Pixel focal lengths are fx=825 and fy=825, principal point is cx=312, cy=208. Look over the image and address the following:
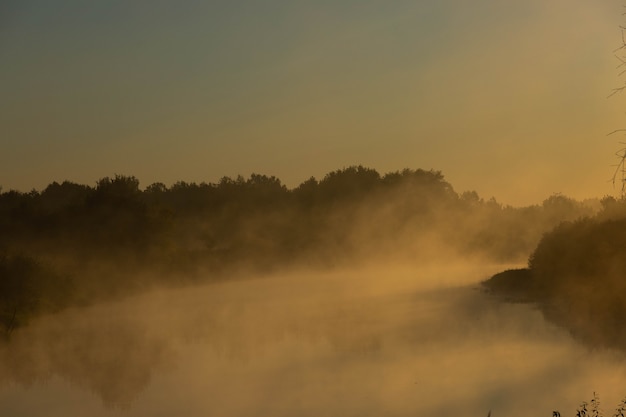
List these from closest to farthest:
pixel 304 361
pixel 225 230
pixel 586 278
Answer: pixel 304 361 → pixel 586 278 → pixel 225 230

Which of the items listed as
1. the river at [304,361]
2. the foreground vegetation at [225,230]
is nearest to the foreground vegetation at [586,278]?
the river at [304,361]

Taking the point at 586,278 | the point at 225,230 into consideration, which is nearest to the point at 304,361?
the point at 586,278

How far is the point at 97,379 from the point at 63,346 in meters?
7.76

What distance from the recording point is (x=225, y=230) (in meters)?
93.9

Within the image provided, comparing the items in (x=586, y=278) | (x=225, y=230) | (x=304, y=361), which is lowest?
(x=304, y=361)

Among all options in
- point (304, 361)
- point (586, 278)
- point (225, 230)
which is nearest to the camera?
point (304, 361)

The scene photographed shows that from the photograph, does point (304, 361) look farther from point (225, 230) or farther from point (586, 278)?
point (225, 230)

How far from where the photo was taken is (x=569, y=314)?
40062 mm

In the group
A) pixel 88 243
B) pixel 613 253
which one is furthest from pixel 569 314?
pixel 88 243

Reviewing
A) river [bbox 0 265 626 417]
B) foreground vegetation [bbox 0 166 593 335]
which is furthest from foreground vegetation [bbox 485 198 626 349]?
foreground vegetation [bbox 0 166 593 335]

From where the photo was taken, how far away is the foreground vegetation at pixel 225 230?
5069 centimetres

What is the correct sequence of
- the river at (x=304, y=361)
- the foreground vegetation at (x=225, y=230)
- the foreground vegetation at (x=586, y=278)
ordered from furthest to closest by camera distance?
the foreground vegetation at (x=225, y=230)
the foreground vegetation at (x=586, y=278)
the river at (x=304, y=361)

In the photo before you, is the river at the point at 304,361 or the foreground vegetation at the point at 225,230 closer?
the river at the point at 304,361

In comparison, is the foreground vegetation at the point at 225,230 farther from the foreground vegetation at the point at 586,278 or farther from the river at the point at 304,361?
the foreground vegetation at the point at 586,278
